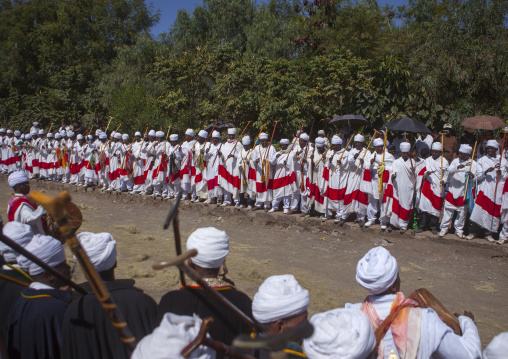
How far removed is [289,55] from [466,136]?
1099cm

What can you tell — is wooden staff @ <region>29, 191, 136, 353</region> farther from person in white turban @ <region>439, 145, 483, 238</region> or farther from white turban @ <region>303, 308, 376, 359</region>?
person in white turban @ <region>439, 145, 483, 238</region>

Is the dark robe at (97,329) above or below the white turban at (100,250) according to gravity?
below

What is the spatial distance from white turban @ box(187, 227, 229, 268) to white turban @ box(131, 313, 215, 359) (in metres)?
0.98

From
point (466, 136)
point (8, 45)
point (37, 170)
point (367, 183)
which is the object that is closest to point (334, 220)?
point (367, 183)

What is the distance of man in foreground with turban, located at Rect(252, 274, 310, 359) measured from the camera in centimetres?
221

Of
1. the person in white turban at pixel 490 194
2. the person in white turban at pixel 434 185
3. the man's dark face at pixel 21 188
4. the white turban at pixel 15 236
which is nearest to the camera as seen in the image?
the white turban at pixel 15 236

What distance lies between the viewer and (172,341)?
1.63 meters

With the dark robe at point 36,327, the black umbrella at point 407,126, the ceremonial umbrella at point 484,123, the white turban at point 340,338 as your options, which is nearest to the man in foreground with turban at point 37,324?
the dark robe at point 36,327

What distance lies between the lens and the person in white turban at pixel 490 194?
7.79 meters

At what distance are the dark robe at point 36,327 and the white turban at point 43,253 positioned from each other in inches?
11.7

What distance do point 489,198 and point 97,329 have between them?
24.2 feet

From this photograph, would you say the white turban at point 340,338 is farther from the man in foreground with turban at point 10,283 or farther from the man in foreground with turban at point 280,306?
the man in foreground with turban at point 10,283

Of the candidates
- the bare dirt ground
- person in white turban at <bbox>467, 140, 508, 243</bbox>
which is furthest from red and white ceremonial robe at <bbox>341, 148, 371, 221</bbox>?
person in white turban at <bbox>467, 140, 508, 243</bbox>

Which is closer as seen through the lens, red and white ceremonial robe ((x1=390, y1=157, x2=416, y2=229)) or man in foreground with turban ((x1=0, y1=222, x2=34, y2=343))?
man in foreground with turban ((x1=0, y1=222, x2=34, y2=343))
